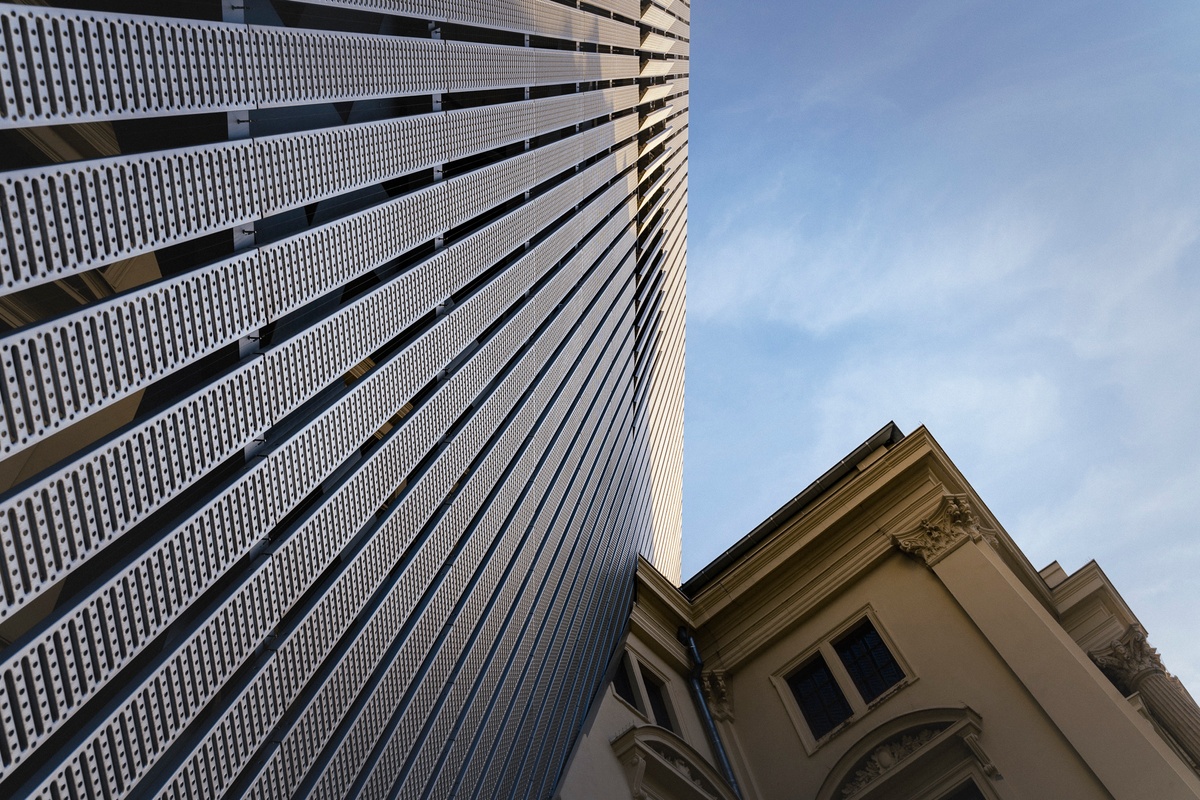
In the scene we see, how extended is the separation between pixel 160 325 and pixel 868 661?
64.2 ft

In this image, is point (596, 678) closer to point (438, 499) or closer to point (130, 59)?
point (438, 499)

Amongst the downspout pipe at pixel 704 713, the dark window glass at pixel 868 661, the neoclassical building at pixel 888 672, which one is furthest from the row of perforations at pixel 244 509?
the dark window glass at pixel 868 661

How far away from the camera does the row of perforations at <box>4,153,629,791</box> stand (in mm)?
7582

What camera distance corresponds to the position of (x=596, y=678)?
23875mm

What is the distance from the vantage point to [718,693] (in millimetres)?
25156

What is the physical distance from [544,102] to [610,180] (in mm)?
9343

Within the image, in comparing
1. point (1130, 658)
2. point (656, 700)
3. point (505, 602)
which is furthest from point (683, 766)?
point (1130, 658)

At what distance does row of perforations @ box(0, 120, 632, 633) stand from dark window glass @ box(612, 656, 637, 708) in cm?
1287

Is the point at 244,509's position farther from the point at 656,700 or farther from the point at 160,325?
the point at 656,700

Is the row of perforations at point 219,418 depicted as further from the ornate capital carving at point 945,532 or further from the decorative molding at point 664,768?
the ornate capital carving at point 945,532

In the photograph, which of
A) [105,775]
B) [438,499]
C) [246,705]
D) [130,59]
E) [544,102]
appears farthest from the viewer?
[544,102]

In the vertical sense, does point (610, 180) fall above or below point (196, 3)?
above

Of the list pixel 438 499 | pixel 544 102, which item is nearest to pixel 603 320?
pixel 544 102

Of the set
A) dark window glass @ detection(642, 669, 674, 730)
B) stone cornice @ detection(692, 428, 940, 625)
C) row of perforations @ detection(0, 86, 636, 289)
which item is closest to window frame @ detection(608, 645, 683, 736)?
dark window glass @ detection(642, 669, 674, 730)
